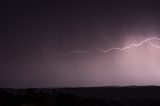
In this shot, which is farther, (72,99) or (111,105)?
(111,105)

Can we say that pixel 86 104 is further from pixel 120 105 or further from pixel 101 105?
pixel 120 105

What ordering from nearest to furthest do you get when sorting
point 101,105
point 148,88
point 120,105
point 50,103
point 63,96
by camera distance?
point 50,103 < point 63,96 < point 101,105 < point 120,105 < point 148,88

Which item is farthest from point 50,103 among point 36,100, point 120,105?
point 120,105

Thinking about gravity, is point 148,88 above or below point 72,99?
above

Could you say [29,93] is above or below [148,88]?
below

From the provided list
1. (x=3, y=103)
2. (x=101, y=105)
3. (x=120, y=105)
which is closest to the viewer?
(x=3, y=103)

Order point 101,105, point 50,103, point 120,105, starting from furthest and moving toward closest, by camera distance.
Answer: point 120,105 < point 101,105 < point 50,103

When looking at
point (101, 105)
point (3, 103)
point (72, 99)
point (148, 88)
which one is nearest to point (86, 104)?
point (72, 99)

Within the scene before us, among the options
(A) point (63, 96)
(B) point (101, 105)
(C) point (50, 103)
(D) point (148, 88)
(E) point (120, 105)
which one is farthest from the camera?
(D) point (148, 88)

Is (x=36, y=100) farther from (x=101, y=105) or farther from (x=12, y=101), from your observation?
(x=101, y=105)

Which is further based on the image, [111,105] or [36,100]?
[111,105]
